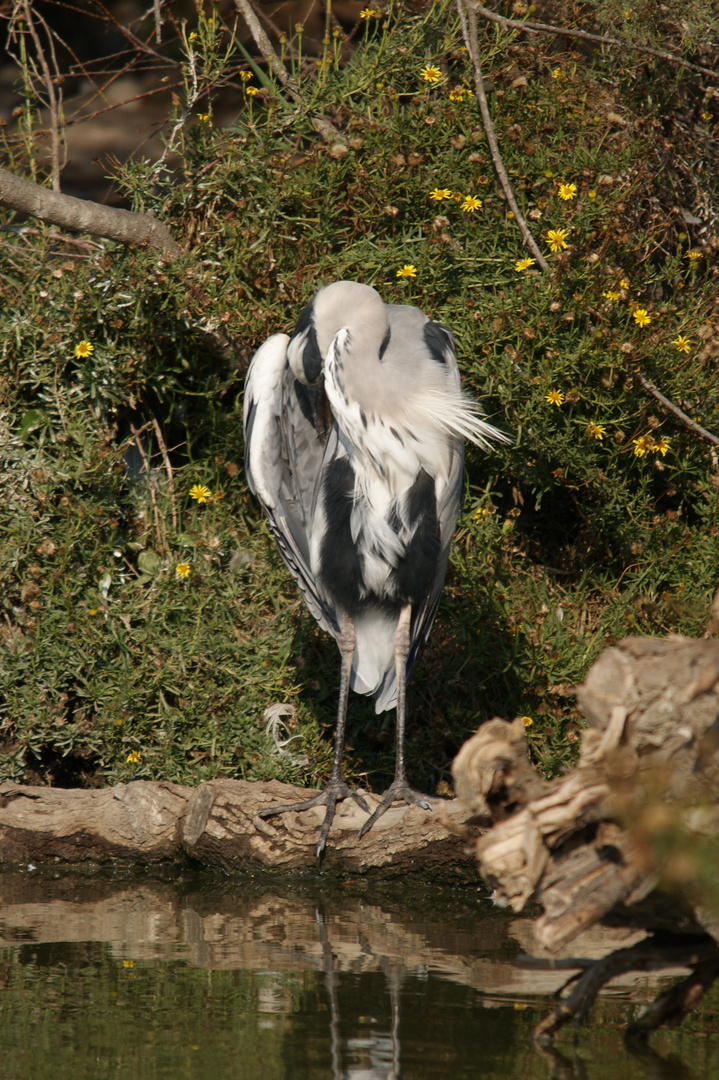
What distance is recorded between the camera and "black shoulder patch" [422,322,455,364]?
381 centimetres

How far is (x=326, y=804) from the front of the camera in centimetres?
A: 347

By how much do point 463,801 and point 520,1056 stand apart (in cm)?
56

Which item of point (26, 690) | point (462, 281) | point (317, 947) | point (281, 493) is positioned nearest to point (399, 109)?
point (462, 281)

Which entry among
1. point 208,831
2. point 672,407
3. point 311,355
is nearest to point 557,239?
point 672,407

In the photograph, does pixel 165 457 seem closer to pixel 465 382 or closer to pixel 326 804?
pixel 465 382

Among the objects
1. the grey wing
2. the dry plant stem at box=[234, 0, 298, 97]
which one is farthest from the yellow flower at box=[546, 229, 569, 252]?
the dry plant stem at box=[234, 0, 298, 97]

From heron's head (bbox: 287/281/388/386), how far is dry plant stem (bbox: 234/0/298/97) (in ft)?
5.17

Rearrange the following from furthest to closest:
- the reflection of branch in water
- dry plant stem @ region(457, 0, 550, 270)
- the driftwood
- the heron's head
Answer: dry plant stem @ region(457, 0, 550, 270) < the heron's head < the reflection of branch in water < the driftwood

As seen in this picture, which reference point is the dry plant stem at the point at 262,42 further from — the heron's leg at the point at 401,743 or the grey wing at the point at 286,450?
the heron's leg at the point at 401,743

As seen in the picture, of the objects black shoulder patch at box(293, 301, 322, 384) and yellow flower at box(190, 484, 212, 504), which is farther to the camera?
yellow flower at box(190, 484, 212, 504)

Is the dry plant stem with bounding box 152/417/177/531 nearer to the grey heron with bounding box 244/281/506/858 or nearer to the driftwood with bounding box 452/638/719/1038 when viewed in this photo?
the grey heron with bounding box 244/281/506/858

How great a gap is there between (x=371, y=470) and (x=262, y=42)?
8.31 feet

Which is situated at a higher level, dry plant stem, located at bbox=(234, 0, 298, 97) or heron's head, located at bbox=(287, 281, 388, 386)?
dry plant stem, located at bbox=(234, 0, 298, 97)

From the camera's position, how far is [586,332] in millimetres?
4199
